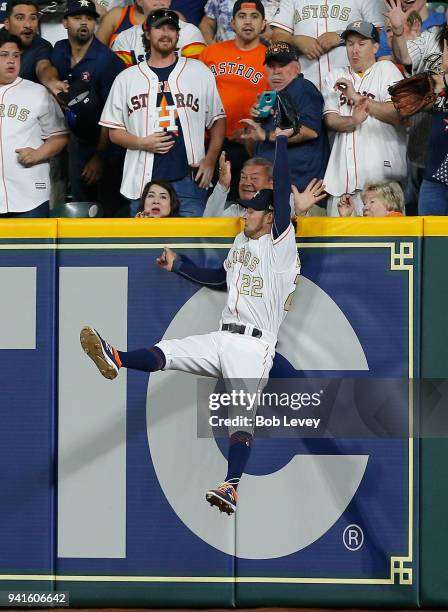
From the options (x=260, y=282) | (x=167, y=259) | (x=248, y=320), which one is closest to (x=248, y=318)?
(x=248, y=320)

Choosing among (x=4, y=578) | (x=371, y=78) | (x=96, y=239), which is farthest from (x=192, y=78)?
(x=4, y=578)

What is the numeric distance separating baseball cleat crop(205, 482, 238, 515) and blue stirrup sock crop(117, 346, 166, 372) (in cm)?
78

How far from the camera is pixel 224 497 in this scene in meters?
6.37

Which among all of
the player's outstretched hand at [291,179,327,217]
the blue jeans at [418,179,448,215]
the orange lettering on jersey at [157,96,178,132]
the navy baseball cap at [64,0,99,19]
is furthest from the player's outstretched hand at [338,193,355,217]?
the navy baseball cap at [64,0,99,19]

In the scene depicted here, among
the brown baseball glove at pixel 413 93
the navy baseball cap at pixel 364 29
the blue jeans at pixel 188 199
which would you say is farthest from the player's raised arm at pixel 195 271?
the navy baseball cap at pixel 364 29

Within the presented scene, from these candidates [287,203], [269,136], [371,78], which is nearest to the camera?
[287,203]

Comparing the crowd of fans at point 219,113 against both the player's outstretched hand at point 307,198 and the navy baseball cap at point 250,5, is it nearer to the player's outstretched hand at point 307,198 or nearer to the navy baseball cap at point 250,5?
the navy baseball cap at point 250,5

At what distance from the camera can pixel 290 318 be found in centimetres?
692

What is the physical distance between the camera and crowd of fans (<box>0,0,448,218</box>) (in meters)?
7.85

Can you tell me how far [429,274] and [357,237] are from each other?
477 millimetres

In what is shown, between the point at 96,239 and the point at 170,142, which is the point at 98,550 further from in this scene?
the point at 170,142

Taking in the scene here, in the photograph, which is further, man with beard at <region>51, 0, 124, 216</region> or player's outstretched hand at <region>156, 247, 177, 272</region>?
man with beard at <region>51, 0, 124, 216</region>

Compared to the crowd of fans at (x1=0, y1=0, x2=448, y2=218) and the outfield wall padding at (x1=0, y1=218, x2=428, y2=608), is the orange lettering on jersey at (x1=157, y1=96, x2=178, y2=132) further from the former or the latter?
the outfield wall padding at (x1=0, y1=218, x2=428, y2=608)

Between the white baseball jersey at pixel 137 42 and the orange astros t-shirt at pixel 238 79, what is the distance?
1.42 feet
